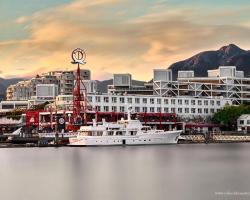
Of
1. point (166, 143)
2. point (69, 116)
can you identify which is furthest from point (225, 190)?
point (69, 116)

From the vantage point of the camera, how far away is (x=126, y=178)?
5184cm

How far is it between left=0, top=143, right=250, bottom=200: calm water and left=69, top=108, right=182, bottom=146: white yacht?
1279 inches

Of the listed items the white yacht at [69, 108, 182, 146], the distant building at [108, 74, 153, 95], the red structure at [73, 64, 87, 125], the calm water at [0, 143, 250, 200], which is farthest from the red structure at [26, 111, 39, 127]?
the calm water at [0, 143, 250, 200]

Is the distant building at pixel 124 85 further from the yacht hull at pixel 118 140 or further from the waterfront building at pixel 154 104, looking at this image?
the yacht hull at pixel 118 140

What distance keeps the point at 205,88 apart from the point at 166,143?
59772 millimetres

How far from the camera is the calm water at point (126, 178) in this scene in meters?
42.3

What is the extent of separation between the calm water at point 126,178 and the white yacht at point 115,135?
107 ft

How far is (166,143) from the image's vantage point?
112m

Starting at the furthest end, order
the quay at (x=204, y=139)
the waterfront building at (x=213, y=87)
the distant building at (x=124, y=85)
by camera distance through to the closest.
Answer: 1. the distant building at (x=124, y=85)
2. the waterfront building at (x=213, y=87)
3. the quay at (x=204, y=139)

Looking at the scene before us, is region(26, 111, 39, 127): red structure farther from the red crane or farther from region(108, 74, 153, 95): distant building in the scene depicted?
region(108, 74, 153, 95): distant building

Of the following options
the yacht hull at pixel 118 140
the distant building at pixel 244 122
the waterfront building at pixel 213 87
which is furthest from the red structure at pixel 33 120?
the distant building at pixel 244 122

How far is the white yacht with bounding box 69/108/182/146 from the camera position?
10706 centimetres

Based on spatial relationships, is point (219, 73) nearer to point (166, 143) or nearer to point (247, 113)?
point (247, 113)

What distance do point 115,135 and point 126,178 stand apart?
56244 mm
